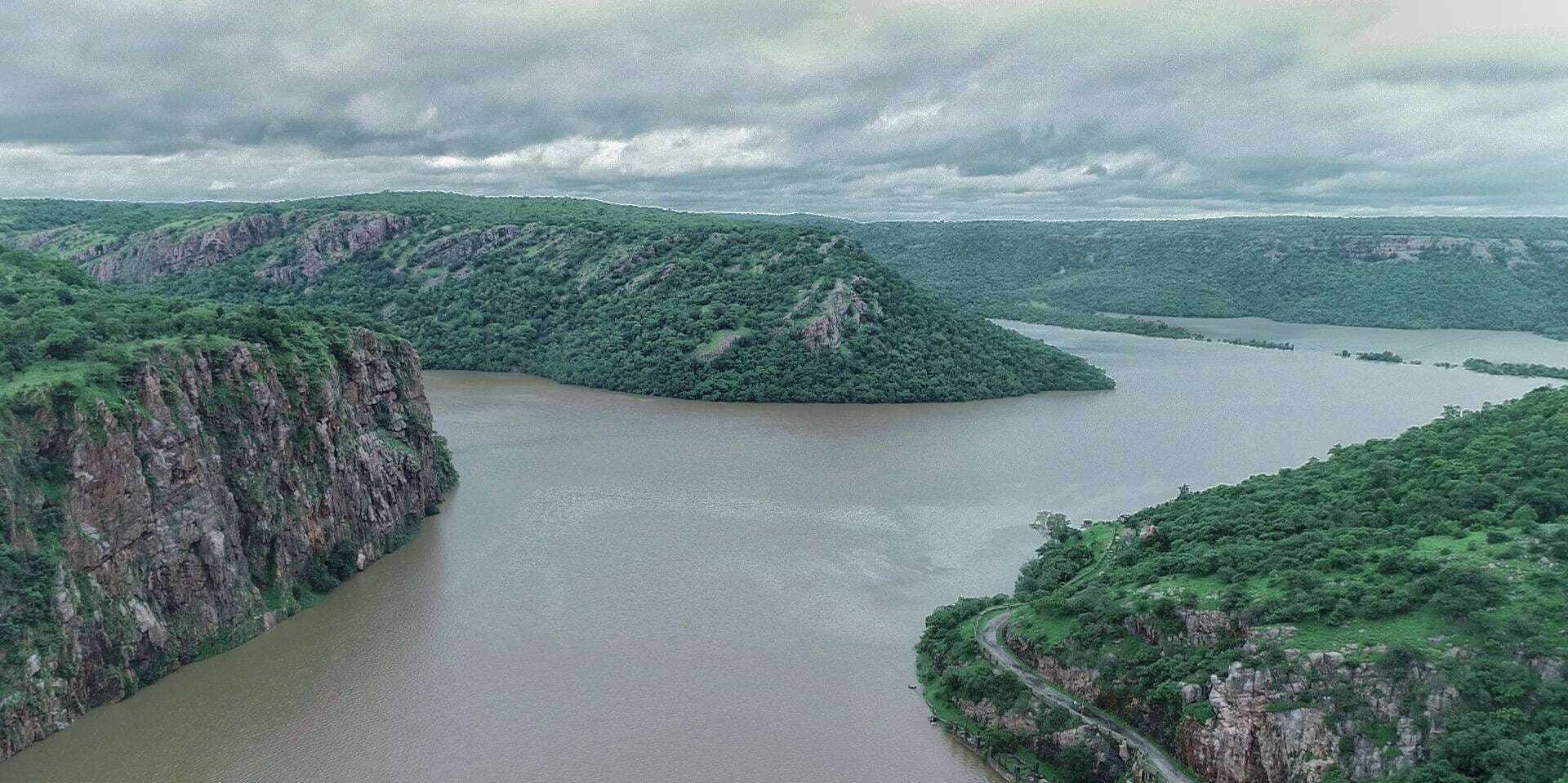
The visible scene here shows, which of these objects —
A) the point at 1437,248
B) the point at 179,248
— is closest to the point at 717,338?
the point at 179,248

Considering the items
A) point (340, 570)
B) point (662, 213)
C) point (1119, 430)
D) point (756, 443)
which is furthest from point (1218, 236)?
point (340, 570)

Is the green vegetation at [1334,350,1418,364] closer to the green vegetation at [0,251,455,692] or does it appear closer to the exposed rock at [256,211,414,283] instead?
the green vegetation at [0,251,455,692]

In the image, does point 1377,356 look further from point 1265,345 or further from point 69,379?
point 69,379

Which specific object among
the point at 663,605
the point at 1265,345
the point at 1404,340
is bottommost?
the point at 663,605

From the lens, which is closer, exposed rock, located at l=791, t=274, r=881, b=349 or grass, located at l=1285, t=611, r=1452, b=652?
grass, located at l=1285, t=611, r=1452, b=652

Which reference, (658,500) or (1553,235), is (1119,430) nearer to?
(658,500)

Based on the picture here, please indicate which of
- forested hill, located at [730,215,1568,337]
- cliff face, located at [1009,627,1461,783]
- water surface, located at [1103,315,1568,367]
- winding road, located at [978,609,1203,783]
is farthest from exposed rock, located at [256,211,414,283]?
cliff face, located at [1009,627,1461,783]
